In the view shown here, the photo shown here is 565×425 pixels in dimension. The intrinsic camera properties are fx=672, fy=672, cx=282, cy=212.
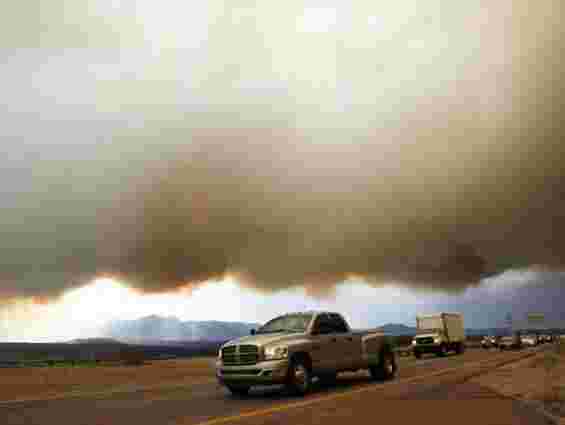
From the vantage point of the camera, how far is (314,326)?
1767cm

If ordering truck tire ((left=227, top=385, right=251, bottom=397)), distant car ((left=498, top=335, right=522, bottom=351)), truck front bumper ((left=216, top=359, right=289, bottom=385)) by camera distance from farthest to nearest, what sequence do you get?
distant car ((left=498, top=335, right=522, bottom=351)), truck tire ((left=227, top=385, right=251, bottom=397)), truck front bumper ((left=216, top=359, right=289, bottom=385))

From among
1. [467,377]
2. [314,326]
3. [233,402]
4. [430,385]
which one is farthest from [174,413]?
[467,377]

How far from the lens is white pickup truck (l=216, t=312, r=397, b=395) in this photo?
52.8 ft

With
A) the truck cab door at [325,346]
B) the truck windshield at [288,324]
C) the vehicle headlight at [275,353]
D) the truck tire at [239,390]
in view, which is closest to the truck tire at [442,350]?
the truck cab door at [325,346]

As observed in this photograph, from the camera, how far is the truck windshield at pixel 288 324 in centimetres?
1764

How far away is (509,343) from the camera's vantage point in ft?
214

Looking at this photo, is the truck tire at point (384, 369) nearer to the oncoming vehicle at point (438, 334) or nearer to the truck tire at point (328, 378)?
the truck tire at point (328, 378)

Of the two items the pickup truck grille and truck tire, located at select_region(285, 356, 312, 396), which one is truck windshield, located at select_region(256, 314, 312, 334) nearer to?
truck tire, located at select_region(285, 356, 312, 396)

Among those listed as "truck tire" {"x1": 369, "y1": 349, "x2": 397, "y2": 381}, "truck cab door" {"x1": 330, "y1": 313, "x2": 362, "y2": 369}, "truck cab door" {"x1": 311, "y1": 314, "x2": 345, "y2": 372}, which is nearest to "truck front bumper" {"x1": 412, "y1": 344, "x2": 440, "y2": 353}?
"truck tire" {"x1": 369, "y1": 349, "x2": 397, "y2": 381}

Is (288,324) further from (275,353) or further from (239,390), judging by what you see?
(239,390)

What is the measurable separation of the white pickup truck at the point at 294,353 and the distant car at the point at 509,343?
49.1m

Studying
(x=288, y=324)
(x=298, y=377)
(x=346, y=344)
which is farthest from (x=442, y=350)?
(x=298, y=377)

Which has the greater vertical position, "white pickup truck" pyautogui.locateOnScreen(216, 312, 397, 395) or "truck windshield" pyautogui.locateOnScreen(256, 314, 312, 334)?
"truck windshield" pyautogui.locateOnScreen(256, 314, 312, 334)

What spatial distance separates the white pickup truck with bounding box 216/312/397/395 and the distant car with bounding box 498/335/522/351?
49082mm
